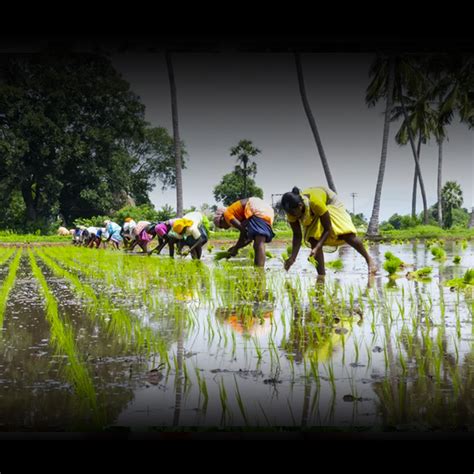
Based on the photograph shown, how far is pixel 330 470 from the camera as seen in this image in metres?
2.02

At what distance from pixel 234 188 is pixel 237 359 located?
1.60m

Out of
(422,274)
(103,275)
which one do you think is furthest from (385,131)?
(103,275)

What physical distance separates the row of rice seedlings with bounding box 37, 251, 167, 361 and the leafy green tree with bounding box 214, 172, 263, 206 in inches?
41.3

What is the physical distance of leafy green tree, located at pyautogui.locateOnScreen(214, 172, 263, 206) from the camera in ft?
15.1

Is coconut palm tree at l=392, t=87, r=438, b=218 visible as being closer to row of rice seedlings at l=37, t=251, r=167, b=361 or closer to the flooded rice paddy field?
the flooded rice paddy field

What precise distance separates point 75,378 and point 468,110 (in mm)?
3532

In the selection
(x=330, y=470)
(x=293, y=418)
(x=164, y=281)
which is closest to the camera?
(x=330, y=470)

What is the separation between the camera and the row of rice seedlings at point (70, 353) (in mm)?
2445

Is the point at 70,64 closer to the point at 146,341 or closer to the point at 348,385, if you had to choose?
the point at 146,341

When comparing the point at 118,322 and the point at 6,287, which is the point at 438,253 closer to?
the point at 6,287

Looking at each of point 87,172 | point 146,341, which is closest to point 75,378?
point 146,341

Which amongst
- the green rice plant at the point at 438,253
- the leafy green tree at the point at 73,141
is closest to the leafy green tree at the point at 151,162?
the leafy green tree at the point at 73,141

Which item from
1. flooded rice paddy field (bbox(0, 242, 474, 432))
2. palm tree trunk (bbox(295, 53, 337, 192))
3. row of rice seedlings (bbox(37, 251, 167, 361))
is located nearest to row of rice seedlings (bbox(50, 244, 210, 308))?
flooded rice paddy field (bbox(0, 242, 474, 432))

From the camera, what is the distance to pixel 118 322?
13.5 feet
